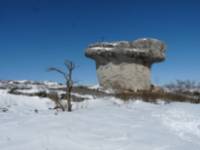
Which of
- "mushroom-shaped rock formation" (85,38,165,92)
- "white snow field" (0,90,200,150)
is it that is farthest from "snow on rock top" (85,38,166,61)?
"white snow field" (0,90,200,150)

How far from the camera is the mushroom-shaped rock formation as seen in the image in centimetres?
1962

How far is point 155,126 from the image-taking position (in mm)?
5254

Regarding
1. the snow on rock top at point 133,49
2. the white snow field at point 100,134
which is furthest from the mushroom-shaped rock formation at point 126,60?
the white snow field at point 100,134

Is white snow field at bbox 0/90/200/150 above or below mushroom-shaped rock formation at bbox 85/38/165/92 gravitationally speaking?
below

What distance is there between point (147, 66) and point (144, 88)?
170 cm

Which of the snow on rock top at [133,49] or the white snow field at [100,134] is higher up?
the snow on rock top at [133,49]

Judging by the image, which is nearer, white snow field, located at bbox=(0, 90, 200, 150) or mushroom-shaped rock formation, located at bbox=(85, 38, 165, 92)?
white snow field, located at bbox=(0, 90, 200, 150)

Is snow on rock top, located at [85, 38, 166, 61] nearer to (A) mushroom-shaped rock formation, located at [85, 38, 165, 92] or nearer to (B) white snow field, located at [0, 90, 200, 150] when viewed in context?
(A) mushroom-shaped rock formation, located at [85, 38, 165, 92]

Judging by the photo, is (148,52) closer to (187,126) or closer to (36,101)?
(36,101)

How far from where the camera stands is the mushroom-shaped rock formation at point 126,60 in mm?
19625

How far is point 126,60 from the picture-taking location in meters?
19.9

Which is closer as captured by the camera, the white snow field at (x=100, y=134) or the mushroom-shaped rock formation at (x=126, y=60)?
the white snow field at (x=100, y=134)

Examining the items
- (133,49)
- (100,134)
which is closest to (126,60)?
(133,49)

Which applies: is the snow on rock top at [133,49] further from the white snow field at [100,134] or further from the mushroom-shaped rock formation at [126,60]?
the white snow field at [100,134]
